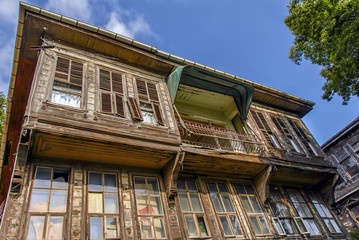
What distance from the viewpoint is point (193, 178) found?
26.2 feet

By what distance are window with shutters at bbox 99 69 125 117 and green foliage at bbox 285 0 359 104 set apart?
21.8 feet

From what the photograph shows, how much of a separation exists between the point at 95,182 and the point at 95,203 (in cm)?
56

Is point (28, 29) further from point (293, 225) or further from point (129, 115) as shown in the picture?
point (293, 225)

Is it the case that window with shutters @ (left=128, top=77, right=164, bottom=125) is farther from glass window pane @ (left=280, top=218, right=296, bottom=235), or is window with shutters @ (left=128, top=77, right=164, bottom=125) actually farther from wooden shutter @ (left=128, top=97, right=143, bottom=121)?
glass window pane @ (left=280, top=218, right=296, bottom=235)

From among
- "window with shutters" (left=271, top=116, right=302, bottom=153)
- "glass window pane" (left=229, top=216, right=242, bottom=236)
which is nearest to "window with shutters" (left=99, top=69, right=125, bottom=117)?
"glass window pane" (left=229, top=216, right=242, bottom=236)

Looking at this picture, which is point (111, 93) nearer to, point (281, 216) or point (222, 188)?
point (222, 188)

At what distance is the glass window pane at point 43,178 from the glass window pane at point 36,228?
0.77 meters

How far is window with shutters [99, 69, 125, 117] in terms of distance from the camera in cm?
713

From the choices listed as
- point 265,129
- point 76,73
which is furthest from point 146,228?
point 265,129

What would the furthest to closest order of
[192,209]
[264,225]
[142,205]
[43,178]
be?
[264,225], [192,209], [142,205], [43,178]

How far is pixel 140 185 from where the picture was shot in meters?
6.73

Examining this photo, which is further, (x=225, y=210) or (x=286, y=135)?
(x=286, y=135)

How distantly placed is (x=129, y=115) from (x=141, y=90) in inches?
57.9

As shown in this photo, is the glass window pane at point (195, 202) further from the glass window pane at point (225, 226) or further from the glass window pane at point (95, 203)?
the glass window pane at point (95, 203)
